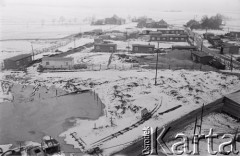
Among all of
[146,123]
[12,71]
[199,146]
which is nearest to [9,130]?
[146,123]

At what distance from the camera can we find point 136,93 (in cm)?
1675

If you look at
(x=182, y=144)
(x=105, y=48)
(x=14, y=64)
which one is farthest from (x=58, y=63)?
(x=182, y=144)

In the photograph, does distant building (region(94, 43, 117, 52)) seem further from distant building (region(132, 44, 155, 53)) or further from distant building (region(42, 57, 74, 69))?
distant building (region(42, 57, 74, 69))

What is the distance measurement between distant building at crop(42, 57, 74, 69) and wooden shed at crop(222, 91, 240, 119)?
14.5 metres

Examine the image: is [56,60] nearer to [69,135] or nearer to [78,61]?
[78,61]

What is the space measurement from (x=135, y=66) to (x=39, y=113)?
38.7ft

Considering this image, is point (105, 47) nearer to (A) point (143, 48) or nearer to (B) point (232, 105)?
(A) point (143, 48)

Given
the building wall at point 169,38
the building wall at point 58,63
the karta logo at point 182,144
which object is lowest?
the karta logo at point 182,144

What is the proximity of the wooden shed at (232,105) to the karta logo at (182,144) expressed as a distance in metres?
2.26

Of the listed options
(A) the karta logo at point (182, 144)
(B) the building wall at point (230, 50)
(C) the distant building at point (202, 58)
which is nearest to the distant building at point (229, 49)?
(B) the building wall at point (230, 50)

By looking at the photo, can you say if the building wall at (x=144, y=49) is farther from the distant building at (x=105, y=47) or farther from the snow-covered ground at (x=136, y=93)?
the snow-covered ground at (x=136, y=93)

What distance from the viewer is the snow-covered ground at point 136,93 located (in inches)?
479

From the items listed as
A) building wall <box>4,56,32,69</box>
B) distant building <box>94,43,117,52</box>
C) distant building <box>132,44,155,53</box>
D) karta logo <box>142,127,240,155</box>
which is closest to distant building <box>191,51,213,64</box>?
distant building <box>132,44,155,53</box>

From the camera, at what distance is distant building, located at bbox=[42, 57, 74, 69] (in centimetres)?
2350
